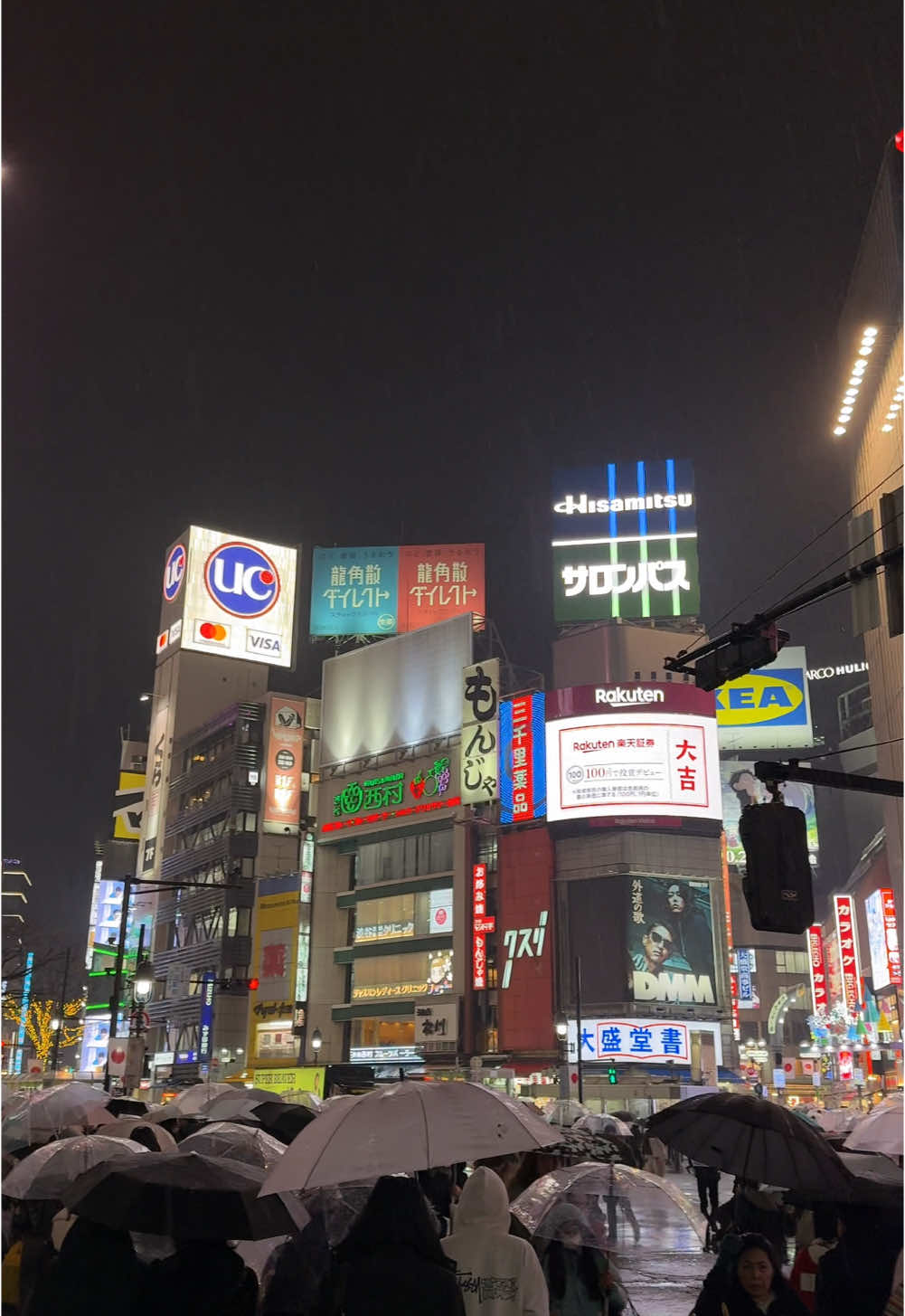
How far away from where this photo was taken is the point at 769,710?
86.2 meters

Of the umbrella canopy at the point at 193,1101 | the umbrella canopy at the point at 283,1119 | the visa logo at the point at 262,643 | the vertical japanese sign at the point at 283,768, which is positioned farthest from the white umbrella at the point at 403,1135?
the visa logo at the point at 262,643

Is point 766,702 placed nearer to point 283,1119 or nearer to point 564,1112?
point 564,1112

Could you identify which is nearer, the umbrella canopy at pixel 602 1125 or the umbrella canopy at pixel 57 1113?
the umbrella canopy at pixel 57 1113

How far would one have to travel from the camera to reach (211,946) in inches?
2771

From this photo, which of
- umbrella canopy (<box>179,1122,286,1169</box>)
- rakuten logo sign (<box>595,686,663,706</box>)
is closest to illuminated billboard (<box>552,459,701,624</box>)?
rakuten logo sign (<box>595,686,663,706</box>)

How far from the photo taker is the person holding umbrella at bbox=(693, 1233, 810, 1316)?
6.03 m

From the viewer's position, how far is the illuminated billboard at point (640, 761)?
56438 millimetres

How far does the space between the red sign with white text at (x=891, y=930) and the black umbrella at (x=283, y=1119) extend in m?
60.7

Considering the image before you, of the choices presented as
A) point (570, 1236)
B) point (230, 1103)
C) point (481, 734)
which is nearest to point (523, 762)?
point (481, 734)

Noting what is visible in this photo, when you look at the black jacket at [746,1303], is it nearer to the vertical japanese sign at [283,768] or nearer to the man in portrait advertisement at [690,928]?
the man in portrait advertisement at [690,928]

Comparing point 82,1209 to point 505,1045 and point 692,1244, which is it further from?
point 505,1045

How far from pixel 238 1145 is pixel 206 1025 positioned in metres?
63.3

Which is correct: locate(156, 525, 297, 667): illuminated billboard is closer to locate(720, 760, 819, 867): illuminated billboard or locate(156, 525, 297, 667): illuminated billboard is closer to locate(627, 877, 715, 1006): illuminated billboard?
locate(720, 760, 819, 867): illuminated billboard

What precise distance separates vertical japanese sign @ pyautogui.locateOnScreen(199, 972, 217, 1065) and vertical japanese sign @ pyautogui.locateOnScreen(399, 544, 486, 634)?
2493 centimetres
